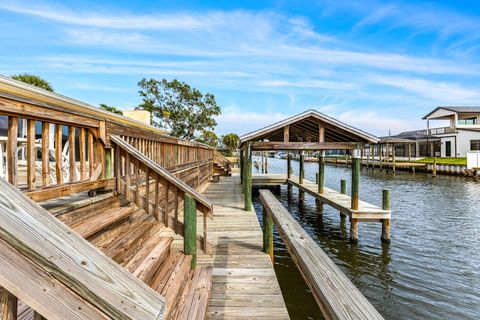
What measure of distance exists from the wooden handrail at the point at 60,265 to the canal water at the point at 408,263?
Result: 544cm

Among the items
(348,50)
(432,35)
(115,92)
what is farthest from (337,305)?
(115,92)

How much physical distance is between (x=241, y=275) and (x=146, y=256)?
1.80 meters

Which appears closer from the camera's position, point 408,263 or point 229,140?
point 408,263

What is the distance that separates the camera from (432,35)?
107 feet

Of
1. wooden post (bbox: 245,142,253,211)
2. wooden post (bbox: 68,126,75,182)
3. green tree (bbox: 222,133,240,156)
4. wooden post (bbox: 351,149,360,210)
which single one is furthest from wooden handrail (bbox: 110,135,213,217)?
green tree (bbox: 222,133,240,156)

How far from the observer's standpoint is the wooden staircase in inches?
112

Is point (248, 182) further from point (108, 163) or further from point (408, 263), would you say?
point (108, 163)

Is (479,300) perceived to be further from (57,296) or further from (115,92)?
(115,92)

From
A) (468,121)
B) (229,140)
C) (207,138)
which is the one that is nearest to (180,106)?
(207,138)

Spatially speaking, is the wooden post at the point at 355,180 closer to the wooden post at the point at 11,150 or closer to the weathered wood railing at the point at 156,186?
the weathered wood railing at the point at 156,186

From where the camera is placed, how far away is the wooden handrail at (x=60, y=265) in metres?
0.85

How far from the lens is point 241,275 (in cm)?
444

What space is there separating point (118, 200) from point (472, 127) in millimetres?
50152

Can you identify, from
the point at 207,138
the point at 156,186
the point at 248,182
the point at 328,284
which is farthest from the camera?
the point at 207,138
